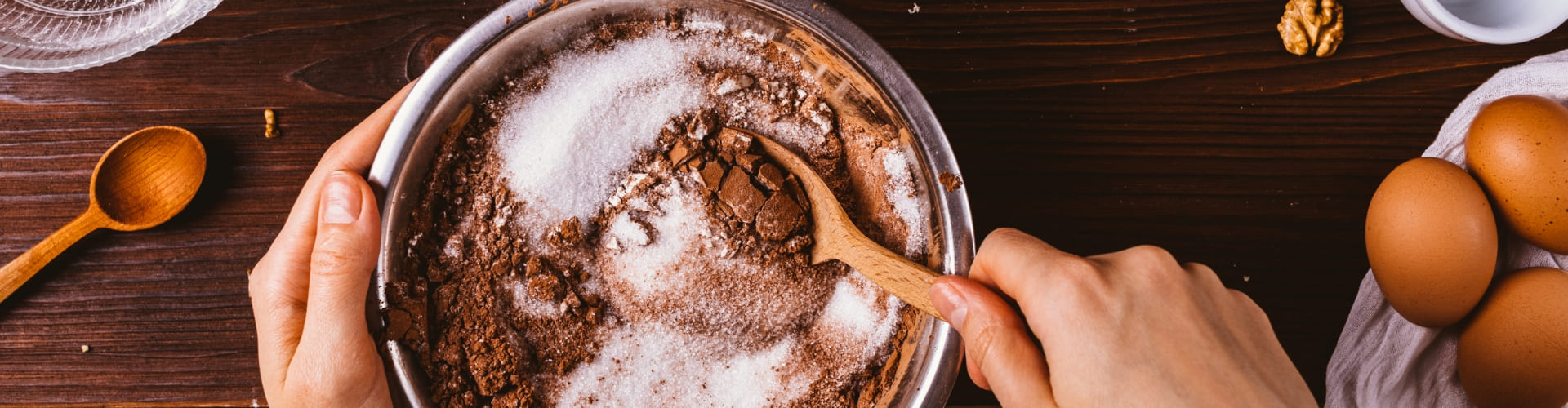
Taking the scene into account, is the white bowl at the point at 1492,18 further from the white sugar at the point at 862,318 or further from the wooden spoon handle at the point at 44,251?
the wooden spoon handle at the point at 44,251

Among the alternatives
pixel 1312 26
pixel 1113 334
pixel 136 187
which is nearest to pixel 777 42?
pixel 1113 334

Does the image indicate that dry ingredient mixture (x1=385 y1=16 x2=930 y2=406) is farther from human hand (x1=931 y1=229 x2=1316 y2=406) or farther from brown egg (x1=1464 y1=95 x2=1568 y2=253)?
A: brown egg (x1=1464 y1=95 x2=1568 y2=253)

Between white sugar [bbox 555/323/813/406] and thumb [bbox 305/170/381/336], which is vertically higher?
thumb [bbox 305/170/381/336]

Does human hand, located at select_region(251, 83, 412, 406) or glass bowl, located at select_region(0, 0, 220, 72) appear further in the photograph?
glass bowl, located at select_region(0, 0, 220, 72)

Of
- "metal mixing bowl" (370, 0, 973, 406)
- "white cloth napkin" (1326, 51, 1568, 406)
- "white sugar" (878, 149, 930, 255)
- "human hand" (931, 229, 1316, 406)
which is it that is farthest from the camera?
"white cloth napkin" (1326, 51, 1568, 406)

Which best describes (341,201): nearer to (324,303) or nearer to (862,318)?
(324,303)

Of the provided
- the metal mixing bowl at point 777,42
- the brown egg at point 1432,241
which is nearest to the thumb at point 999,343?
the metal mixing bowl at point 777,42

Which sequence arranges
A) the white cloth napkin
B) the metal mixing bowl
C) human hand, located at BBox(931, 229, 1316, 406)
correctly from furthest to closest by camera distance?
the white cloth napkin < the metal mixing bowl < human hand, located at BBox(931, 229, 1316, 406)

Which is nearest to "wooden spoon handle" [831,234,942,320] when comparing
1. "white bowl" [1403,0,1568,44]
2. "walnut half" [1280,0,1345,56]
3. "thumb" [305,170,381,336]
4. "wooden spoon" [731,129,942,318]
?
"wooden spoon" [731,129,942,318]
